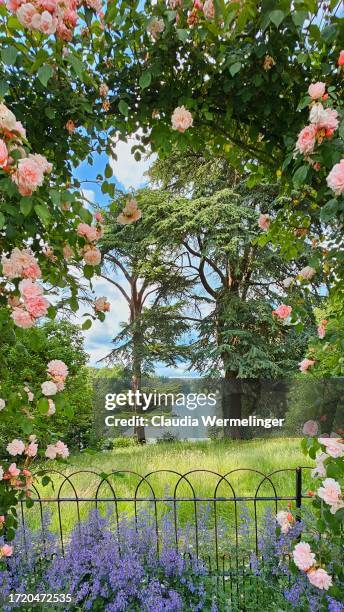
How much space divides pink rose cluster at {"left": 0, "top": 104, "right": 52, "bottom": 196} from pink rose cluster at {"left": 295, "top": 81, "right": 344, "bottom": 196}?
0.74 m

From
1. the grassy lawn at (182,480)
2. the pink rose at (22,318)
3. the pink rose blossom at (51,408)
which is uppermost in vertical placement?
the pink rose at (22,318)

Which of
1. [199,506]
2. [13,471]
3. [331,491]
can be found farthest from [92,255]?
[199,506]

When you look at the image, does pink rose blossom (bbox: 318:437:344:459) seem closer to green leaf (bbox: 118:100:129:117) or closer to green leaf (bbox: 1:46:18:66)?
green leaf (bbox: 118:100:129:117)

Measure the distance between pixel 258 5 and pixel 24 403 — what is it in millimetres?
1458

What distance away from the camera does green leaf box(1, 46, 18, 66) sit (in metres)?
1.31

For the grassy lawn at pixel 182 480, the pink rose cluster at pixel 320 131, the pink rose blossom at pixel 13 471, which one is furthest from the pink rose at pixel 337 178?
the grassy lawn at pixel 182 480

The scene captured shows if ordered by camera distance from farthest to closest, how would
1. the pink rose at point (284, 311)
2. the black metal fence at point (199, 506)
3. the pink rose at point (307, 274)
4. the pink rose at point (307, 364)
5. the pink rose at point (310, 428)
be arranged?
the pink rose at point (310, 428) < the black metal fence at point (199, 506) < the pink rose at point (307, 274) < the pink rose at point (284, 311) < the pink rose at point (307, 364)

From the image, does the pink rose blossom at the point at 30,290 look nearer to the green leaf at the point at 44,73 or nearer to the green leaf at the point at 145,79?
the green leaf at the point at 44,73

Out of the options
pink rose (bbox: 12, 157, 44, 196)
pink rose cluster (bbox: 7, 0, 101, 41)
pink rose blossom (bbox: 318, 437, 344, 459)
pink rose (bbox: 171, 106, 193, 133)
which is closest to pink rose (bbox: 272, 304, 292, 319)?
pink rose blossom (bbox: 318, 437, 344, 459)

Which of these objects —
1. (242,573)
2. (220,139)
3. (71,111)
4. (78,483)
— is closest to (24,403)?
(71,111)

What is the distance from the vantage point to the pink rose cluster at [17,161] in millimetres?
1210

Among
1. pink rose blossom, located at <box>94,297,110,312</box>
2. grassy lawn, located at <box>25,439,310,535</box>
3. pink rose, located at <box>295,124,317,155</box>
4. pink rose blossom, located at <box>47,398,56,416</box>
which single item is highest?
pink rose, located at <box>295,124,317,155</box>

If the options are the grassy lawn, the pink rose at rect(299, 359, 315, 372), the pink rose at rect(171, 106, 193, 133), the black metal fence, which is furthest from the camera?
the grassy lawn

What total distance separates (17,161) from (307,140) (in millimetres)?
794
